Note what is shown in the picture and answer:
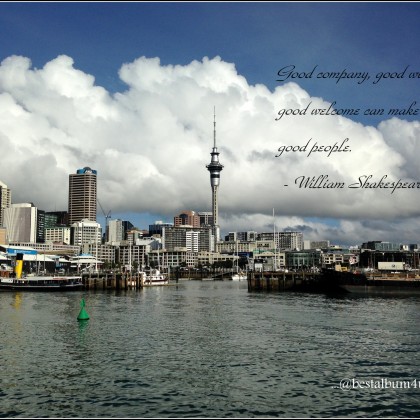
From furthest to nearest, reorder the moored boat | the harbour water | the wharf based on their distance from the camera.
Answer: the wharf < the moored boat < the harbour water

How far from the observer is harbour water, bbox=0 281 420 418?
25.8 m

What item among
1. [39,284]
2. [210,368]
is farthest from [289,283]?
[210,368]

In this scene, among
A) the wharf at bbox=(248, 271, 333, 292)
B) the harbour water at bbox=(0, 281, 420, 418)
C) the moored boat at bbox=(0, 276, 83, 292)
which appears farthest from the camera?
the wharf at bbox=(248, 271, 333, 292)

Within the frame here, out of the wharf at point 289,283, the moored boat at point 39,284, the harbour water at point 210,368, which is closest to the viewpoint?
the harbour water at point 210,368

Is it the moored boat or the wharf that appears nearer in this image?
the moored boat

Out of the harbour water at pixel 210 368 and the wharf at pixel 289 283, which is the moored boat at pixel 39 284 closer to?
the wharf at pixel 289 283

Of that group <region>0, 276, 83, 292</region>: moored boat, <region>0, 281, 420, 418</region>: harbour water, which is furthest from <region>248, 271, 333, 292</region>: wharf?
<region>0, 281, 420, 418</region>: harbour water

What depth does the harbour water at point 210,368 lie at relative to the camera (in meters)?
25.8

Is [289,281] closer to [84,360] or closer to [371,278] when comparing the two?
[371,278]

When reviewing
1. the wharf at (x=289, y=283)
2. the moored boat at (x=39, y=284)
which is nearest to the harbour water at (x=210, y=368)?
the moored boat at (x=39, y=284)

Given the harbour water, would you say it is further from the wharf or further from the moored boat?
the wharf

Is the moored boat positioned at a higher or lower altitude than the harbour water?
higher

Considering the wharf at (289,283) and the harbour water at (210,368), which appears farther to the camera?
the wharf at (289,283)

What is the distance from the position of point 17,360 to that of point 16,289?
99.3m
